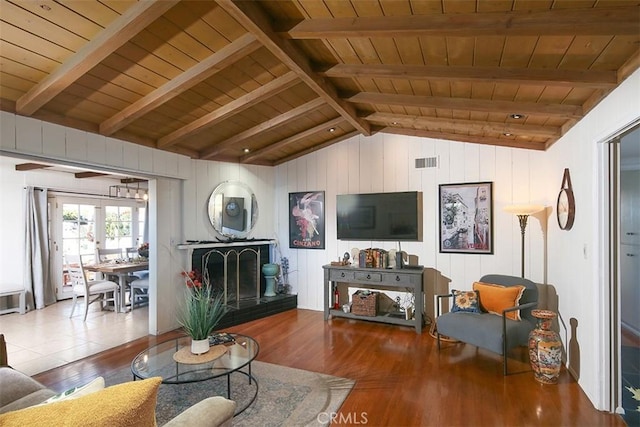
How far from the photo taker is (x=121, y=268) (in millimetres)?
5102

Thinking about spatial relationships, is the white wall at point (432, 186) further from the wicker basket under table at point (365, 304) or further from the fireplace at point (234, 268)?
the wicker basket under table at point (365, 304)

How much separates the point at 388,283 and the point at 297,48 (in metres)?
3.12

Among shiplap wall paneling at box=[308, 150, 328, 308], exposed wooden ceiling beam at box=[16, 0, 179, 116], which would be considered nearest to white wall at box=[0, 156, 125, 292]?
exposed wooden ceiling beam at box=[16, 0, 179, 116]

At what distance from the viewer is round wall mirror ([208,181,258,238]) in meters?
4.97

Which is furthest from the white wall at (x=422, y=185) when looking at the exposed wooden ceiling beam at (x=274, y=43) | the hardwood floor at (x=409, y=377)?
the exposed wooden ceiling beam at (x=274, y=43)

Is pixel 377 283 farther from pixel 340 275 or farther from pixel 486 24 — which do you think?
pixel 486 24

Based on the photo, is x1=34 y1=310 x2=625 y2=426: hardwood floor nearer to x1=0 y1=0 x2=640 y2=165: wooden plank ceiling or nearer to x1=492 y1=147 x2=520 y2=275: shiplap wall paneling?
x1=492 y1=147 x2=520 y2=275: shiplap wall paneling

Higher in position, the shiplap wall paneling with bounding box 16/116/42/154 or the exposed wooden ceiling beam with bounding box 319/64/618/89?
the exposed wooden ceiling beam with bounding box 319/64/618/89

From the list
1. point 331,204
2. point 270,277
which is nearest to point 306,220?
point 331,204

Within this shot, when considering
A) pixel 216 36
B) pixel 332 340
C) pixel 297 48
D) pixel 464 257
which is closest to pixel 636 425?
pixel 464 257

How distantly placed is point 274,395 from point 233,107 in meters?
2.76

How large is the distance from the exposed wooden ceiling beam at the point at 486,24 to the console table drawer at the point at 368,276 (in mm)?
3173

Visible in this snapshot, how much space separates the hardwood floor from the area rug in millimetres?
134

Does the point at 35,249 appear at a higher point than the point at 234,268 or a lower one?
higher
